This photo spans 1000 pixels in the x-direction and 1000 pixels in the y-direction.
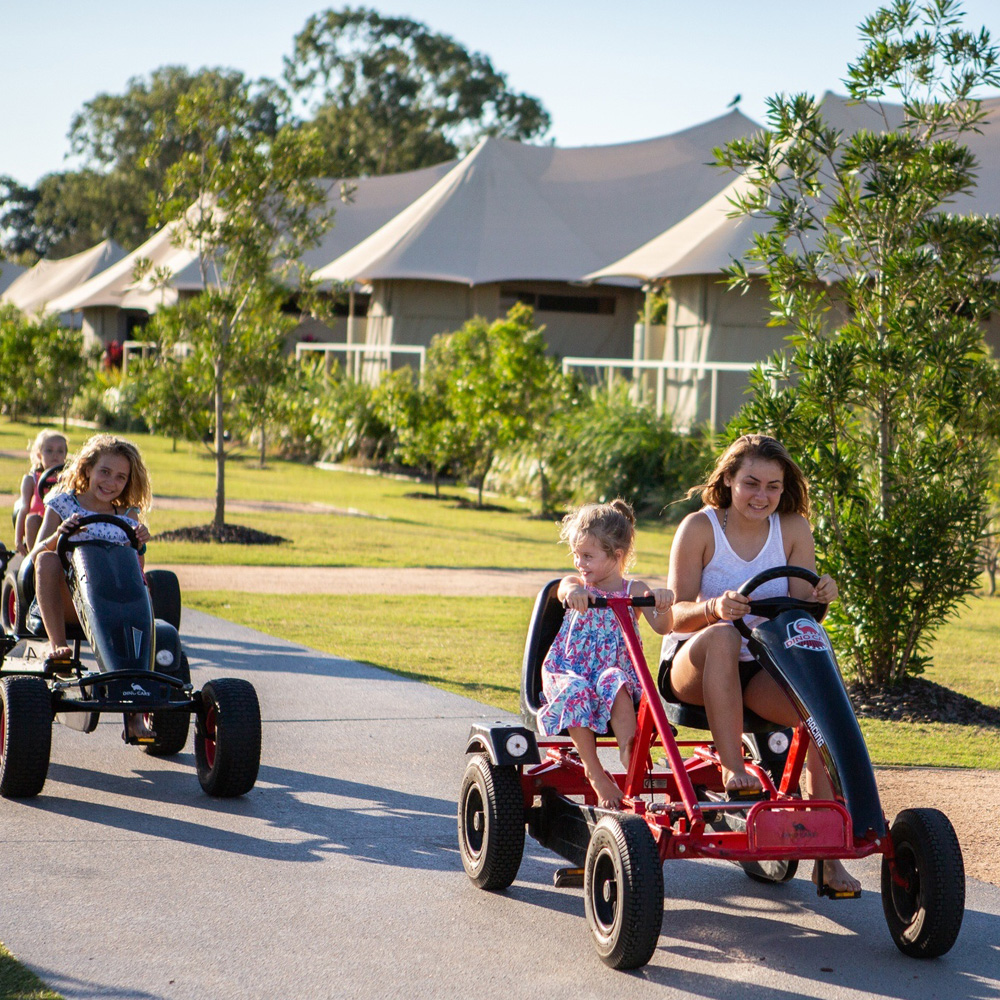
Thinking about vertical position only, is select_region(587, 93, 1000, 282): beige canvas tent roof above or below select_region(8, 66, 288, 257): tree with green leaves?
below

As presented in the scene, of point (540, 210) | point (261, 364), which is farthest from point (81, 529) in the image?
point (540, 210)

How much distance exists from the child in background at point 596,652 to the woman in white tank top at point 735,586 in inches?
6.9

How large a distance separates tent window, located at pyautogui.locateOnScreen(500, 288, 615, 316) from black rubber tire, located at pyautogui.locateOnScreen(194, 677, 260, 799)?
93.4 feet

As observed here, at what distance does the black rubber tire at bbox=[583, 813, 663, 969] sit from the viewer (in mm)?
4164

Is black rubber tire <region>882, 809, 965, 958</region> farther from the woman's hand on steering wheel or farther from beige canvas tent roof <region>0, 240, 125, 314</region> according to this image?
beige canvas tent roof <region>0, 240, 125, 314</region>

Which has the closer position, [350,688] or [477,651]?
[350,688]

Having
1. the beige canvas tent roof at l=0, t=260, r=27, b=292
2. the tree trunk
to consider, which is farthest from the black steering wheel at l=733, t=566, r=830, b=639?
the beige canvas tent roof at l=0, t=260, r=27, b=292

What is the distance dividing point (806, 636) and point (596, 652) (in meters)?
0.72

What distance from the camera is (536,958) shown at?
4.37 metres

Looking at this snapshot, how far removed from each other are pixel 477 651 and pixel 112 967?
6005 millimetres

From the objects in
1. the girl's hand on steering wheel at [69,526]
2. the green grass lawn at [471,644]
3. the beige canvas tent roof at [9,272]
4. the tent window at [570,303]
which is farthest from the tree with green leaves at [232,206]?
the beige canvas tent roof at [9,272]

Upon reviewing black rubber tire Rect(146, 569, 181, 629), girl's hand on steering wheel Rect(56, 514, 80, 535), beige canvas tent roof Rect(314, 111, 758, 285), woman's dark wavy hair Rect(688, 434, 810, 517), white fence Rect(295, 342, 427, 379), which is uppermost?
beige canvas tent roof Rect(314, 111, 758, 285)

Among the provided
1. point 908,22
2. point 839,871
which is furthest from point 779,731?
point 908,22

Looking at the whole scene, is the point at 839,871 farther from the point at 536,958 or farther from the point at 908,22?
the point at 908,22
